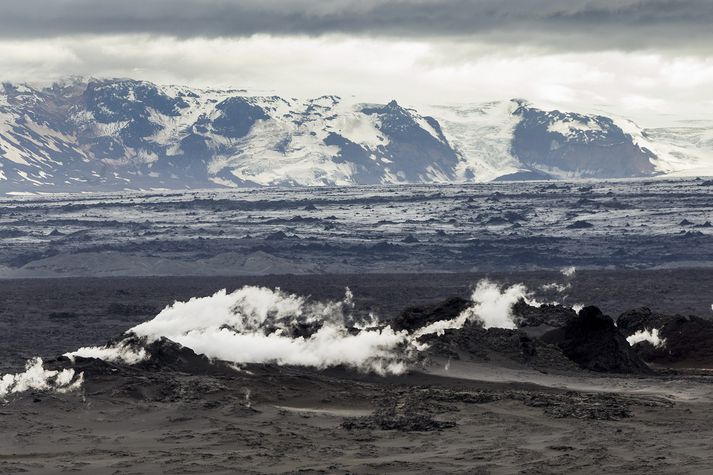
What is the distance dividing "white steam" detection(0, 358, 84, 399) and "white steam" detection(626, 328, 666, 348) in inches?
1111

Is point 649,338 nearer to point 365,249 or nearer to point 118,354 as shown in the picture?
point 118,354

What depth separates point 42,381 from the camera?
43.8 m

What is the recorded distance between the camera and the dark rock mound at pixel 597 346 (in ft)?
176

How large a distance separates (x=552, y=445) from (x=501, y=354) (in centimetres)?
1650

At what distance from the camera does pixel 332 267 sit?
152 metres

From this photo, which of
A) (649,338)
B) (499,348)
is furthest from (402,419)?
(649,338)

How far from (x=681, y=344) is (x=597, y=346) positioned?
352 inches

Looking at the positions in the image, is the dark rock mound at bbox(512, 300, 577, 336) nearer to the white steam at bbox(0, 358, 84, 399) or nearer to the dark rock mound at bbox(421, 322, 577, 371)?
the dark rock mound at bbox(421, 322, 577, 371)

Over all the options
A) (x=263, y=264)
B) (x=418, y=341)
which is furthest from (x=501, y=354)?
(x=263, y=264)

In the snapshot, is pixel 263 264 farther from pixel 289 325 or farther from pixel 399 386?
pixel 399 386

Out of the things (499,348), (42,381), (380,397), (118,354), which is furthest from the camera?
(499,348)

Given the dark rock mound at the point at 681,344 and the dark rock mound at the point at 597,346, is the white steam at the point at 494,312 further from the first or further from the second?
the dark rock mound at the point at 597,346

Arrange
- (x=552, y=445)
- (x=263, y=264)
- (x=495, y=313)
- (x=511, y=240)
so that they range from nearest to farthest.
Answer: (x=552, y=445) → (x=495, y=313) → (x=263, y=264) → (x=511, y=240)

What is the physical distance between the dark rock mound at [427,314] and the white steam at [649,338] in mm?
7898
